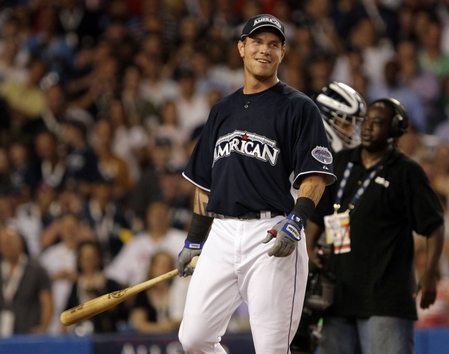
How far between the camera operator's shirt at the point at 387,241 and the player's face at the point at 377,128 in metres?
0.13

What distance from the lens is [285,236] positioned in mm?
4324

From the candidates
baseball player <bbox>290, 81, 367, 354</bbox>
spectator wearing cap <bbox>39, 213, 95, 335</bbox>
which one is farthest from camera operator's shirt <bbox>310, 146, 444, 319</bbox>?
spectator wearing cap <bbox>39, 213, 95, 335</bbox>

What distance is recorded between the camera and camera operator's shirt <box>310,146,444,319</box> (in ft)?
17.3

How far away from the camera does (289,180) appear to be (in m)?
4.75

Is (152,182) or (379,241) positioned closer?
(379,241)

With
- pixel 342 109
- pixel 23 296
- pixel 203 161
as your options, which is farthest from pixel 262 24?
pixel 23 296

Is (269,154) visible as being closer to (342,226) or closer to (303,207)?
(303,207)

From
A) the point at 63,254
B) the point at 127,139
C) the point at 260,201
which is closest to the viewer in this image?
the point at 260,201

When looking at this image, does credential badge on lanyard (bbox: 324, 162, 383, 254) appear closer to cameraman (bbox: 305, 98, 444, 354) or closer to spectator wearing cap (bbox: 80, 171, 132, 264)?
cameraman (bbox: 305, 98, 444, 354)

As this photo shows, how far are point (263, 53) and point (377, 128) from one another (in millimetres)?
1096

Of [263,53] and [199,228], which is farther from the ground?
[263,53]

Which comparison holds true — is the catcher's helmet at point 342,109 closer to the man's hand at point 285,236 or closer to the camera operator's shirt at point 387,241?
the camera operator's shirt at point 387,241

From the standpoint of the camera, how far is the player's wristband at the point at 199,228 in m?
5.10

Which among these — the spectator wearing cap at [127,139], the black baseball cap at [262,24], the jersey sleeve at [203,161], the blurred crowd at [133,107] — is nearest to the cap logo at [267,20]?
the black baseball cap at [262,24]
